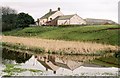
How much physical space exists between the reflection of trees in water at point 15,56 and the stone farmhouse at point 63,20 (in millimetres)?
1259

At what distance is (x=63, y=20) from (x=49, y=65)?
1652 millimetres

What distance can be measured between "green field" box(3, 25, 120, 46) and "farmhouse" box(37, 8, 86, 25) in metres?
0.21

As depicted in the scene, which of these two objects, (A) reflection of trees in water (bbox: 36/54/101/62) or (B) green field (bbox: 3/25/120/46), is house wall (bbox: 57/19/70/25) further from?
(A) reflection of trees in water (bbox: 36/54/101/62)

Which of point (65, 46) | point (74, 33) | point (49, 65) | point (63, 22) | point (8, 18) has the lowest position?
point (49, 65)

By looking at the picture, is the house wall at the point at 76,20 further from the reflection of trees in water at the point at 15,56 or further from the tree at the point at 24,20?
the reflection of trees in water at the point at 15,56

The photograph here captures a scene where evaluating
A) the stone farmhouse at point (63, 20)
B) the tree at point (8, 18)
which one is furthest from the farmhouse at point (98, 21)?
the tree at point (8, 18)

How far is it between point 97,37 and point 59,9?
1.53m

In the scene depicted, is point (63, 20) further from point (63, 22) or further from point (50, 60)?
point (50, 60)

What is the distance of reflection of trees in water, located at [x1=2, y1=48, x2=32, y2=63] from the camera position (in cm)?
1146

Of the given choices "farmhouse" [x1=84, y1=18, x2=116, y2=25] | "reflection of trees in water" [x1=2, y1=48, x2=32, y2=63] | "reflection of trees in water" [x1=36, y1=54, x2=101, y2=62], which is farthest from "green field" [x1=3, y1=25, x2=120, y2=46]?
"reflection of trees in water" [x1=2, y1=48, x2=32, y2=63]

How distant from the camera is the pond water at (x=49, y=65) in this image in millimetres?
8898

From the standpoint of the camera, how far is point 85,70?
953 cm

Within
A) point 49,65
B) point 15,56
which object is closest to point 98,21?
point 49,65

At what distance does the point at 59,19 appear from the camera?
11281mm
